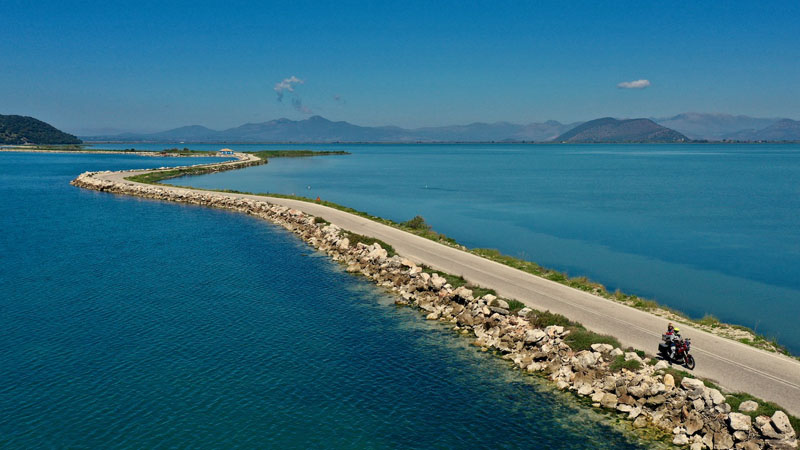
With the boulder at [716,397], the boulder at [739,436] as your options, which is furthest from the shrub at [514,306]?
the boulder at [739,436]

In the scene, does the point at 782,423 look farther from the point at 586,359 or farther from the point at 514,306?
the point at 514,306

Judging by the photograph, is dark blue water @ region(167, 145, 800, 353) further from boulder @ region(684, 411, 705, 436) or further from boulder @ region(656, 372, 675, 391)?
boulder @ region(684, 411, 705, 436)

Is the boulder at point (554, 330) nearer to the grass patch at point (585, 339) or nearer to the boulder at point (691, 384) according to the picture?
the grass patch at point (585, 339)

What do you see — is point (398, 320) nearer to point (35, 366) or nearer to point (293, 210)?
point (35, 366)

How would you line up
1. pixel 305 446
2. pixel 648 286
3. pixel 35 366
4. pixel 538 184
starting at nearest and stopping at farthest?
1. pixel 305 446
2. pixel 35 366
3. pixel 648 286
4. pixel 538 184

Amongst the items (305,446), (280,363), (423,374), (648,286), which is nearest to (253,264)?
(280,363)
